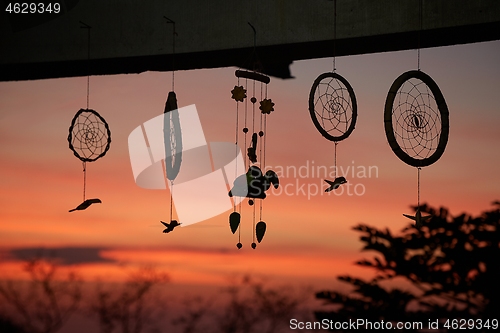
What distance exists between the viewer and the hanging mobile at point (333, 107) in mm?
3637

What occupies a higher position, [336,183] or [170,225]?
[336,183]

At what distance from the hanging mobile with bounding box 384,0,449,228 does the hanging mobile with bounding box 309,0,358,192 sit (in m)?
0.27

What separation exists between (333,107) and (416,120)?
1.46ft

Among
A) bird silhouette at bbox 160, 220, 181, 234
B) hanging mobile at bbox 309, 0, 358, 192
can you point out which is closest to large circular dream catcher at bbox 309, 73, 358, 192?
hanging mobile at bbox 309, 0, 358, 192

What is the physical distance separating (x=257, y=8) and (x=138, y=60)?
90 cm

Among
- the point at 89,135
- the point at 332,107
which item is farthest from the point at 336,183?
the point at 89,135

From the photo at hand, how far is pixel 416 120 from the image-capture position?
3.63 m

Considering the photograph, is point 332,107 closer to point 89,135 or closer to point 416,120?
point 416,120

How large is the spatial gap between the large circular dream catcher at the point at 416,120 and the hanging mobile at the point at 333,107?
10.6 inches

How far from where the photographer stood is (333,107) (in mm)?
3801

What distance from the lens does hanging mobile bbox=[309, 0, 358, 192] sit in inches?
143

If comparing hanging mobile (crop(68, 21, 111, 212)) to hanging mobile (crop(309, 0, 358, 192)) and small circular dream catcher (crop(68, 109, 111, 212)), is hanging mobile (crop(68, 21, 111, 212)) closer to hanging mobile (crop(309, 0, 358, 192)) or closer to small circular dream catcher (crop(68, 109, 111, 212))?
small circular dream catcher (crop(68, 109, 111, 212))

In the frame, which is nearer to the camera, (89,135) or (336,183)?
(336,183)

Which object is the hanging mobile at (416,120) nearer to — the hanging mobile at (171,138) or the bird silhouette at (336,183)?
the bird silhouette at (336,183)
